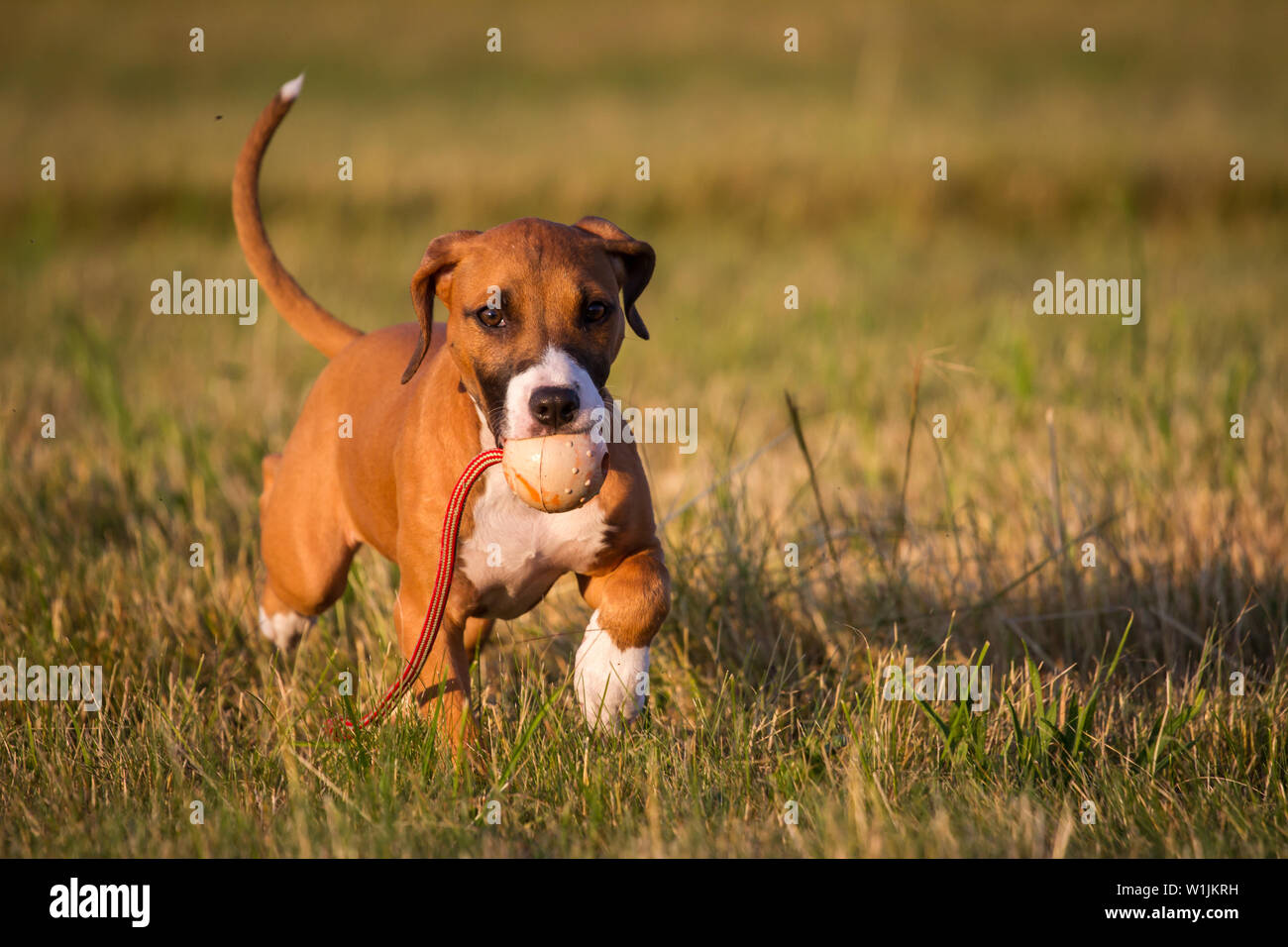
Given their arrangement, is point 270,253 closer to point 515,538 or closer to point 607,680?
point 515,538

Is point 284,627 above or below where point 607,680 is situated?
above

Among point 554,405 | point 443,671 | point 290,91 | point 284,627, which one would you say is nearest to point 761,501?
point 284,627

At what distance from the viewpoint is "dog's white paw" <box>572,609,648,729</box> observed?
346 cm

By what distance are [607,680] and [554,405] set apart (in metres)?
0.83

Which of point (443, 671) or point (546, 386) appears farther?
point (443, 671)

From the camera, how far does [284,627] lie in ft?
14.8

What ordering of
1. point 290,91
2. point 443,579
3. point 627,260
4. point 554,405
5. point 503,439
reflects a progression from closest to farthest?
1. point 554,405
2. point 503,439
3. point 443,579
4. point 627,260
5. point 290,91

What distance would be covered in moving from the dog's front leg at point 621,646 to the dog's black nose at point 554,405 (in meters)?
0.61

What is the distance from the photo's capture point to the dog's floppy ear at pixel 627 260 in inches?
138

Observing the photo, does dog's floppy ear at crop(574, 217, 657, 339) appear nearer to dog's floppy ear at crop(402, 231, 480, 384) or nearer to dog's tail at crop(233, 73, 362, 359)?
dog's floppy ear at crop(402, 231, 480, 384)

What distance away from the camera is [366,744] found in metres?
3.49

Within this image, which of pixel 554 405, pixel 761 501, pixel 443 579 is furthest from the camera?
pixel 761 501

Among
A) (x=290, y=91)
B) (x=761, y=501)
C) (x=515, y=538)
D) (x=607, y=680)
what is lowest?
(x=607, y=680)

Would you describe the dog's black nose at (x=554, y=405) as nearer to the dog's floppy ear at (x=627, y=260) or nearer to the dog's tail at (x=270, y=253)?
the dog's floppy ear at (x=627, y=260)
